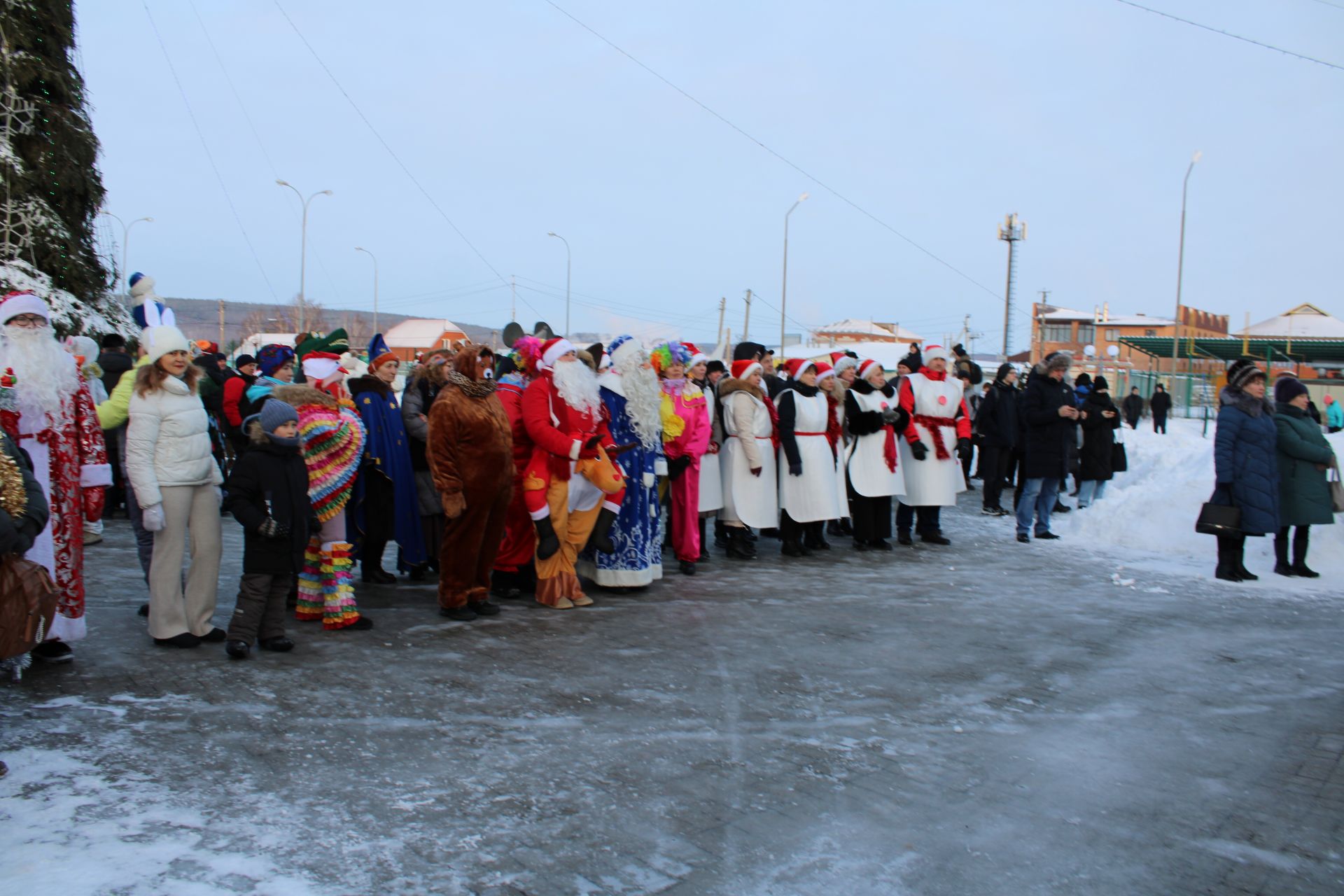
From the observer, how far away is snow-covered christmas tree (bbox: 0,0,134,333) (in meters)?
13.9

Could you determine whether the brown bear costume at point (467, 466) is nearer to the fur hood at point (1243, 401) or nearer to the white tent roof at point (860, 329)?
the fur hood at point (1243, 401)

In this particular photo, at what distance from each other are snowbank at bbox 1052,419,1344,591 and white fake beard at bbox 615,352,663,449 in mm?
5312

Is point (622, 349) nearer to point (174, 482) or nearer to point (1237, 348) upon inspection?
point (174, 482)

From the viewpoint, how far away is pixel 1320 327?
60.8m

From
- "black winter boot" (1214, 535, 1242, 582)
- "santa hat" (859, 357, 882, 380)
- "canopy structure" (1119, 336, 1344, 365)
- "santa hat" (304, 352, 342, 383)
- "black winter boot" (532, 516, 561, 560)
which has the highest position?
"canopy structure" (1119, 336, 1344, 365)

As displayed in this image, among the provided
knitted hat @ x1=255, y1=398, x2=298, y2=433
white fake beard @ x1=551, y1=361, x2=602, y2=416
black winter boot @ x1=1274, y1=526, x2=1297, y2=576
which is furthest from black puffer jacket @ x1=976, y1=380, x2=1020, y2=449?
knitted hat @ x1=255, y1=398, x2=298, y2=433

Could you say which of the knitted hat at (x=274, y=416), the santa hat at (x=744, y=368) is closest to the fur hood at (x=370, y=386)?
the knitted hat at (x=274, y=416)

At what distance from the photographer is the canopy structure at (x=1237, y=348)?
132 ft

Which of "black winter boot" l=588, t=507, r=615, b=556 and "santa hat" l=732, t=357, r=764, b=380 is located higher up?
"santa hat" l=732, t=357, r=764, b=380

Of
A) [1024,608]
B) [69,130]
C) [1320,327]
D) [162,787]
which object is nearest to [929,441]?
[1024,608]

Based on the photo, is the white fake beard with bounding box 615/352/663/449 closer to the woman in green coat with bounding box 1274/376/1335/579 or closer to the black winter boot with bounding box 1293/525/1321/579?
the woman in green coat with bounding box 1274/376/1335/579

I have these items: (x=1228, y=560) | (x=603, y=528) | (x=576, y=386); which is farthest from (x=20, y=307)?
(x=1228, y=560)

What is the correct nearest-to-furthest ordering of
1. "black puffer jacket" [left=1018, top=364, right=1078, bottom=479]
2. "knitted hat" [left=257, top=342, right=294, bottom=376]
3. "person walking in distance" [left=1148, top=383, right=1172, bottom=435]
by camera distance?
"knitted hat" [left=257, top=342, right=294, bottom=376]
"black puffer jacket" [left=1018, top=364, right=1078, bottom=479]
"person walking in distance" [left=1148, top=383, right=1172, bottom=435]

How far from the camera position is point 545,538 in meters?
7.41
